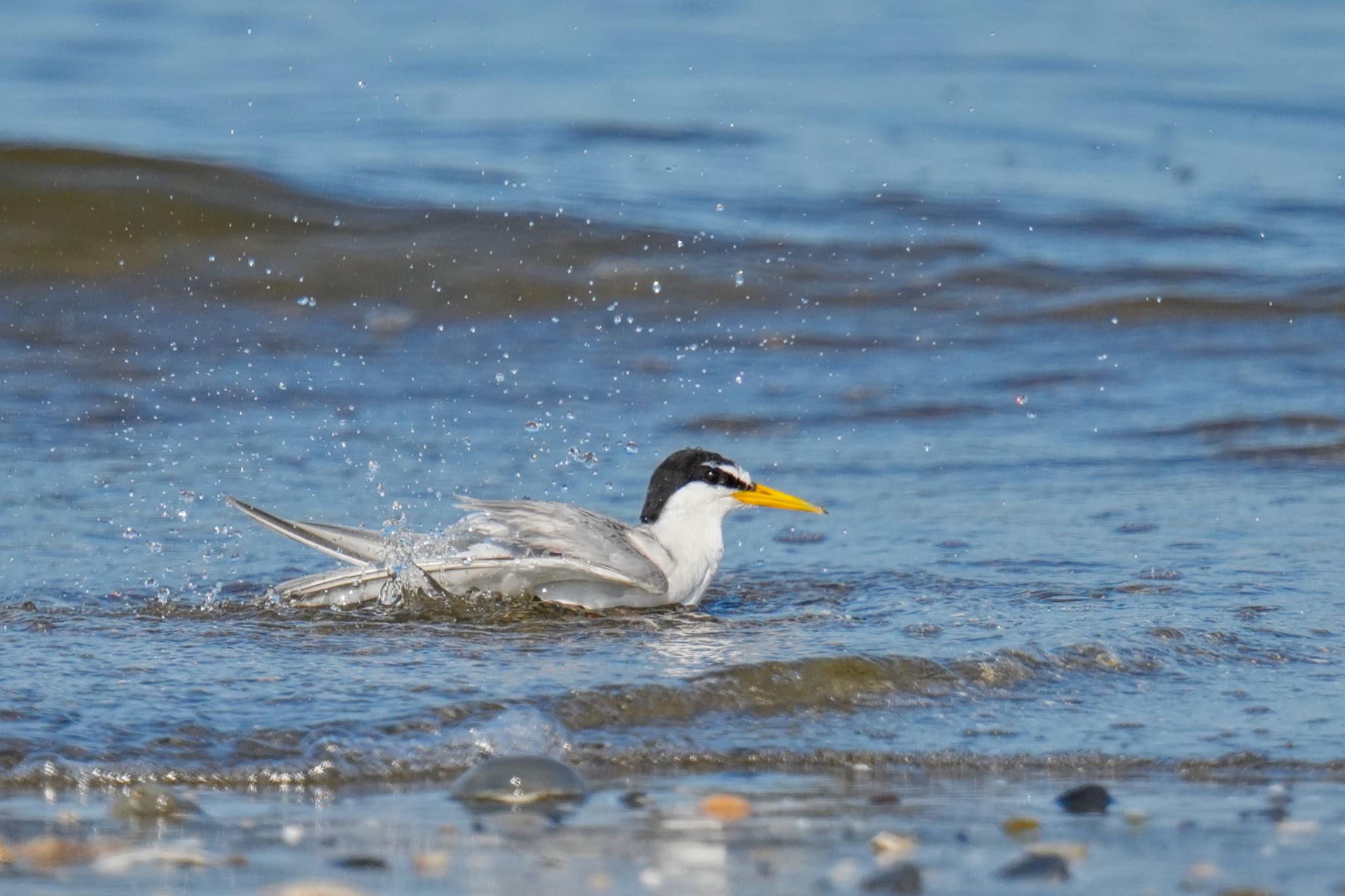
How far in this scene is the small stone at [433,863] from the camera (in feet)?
11.5

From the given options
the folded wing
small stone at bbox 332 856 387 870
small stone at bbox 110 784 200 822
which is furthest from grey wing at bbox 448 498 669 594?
small stone at bbox 332 856 387 870

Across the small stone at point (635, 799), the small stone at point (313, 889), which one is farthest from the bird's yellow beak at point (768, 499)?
the small stone at point (313, 889)

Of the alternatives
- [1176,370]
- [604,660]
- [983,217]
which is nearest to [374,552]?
[604,660]

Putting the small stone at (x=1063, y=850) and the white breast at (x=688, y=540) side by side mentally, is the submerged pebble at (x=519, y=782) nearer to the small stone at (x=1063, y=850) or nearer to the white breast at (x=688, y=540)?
the small stone at (x=1063, y=850)

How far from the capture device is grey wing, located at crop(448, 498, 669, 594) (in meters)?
6.24

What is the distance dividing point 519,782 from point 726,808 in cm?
46

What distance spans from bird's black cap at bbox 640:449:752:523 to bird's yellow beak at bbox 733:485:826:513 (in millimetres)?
29

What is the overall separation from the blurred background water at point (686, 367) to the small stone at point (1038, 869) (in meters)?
0.99

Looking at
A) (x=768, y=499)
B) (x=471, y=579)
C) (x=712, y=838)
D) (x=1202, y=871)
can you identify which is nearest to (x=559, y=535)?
(x=471, y=579)

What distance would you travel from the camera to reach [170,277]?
11.6 metres

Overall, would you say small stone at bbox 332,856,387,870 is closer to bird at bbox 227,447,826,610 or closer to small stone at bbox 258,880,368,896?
small stone at bbox 258,880,368,896

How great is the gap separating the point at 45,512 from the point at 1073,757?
4176 millimetres

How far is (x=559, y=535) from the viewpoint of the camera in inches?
247

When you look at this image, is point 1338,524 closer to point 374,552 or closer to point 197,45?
point 374,552
